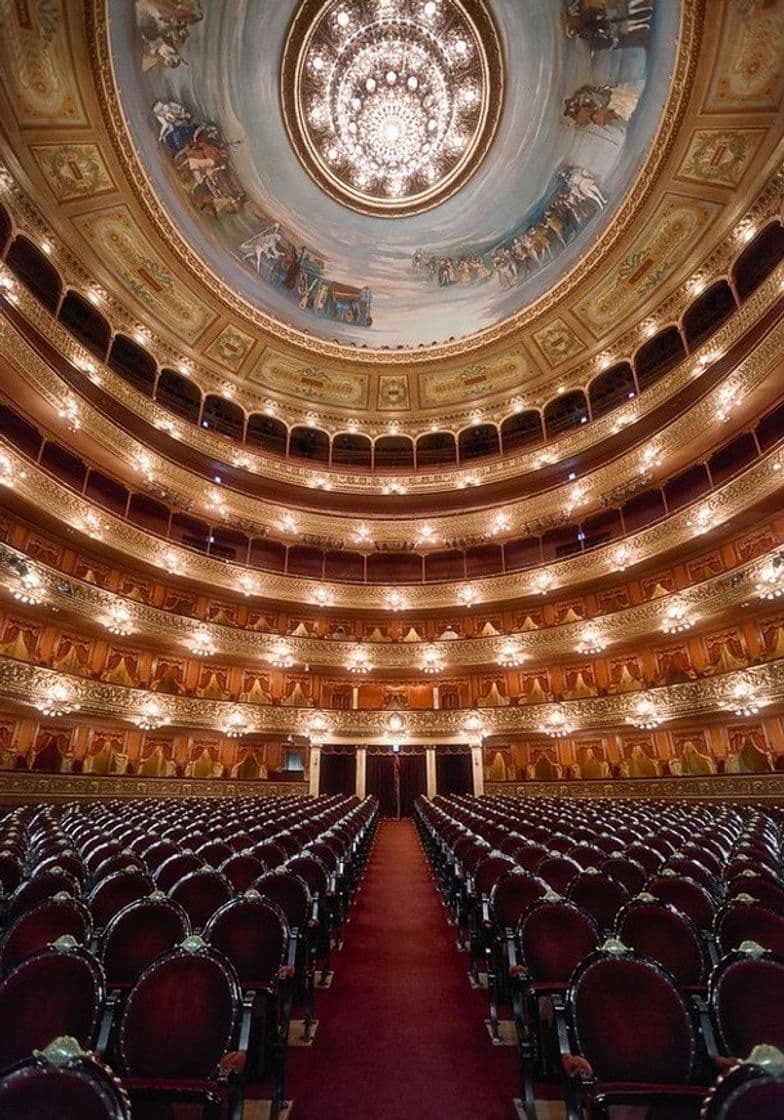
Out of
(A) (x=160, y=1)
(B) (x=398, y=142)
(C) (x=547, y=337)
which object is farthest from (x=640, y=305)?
(A) (x=160, y=1)

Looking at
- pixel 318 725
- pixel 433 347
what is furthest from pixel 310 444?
pixel 318 725

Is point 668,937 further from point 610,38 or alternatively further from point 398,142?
point 398,142

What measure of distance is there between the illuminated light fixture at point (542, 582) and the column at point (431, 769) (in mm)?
6664

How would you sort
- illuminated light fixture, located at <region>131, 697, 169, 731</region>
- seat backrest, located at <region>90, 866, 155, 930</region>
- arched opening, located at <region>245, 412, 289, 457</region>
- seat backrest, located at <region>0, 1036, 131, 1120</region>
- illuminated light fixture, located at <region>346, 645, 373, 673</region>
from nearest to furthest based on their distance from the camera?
seat backrest, located at <region>0, 1036, 131, 1120</region> < seat backrest, located at <region>90, 866, 155, 930</region> < illuminated light fixture, located at <region>131, 697, 169, 731</region> < illuminated light fixture, located at <region>346, 645, 373, 673</region> < arched opening, located at <region>245, 412, 289, 457</region>

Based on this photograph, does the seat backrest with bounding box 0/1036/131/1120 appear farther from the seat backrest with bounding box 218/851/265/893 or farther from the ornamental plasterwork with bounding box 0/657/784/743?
the ornamental plasterwork with bounding box 0/657/784/743

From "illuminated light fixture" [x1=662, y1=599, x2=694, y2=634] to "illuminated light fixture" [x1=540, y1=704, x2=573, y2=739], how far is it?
4078 mm

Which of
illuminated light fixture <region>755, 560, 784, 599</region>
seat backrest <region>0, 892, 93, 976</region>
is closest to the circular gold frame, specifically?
illuminated light fixture <region>755, 560, 784, 599</region>

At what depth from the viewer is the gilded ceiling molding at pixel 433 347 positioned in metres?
13.1

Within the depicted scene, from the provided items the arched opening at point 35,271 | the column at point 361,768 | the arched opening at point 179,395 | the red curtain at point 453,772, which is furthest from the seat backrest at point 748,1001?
the arched opening at point 179,395

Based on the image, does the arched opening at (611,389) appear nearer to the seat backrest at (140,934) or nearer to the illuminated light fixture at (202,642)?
the illuminated light fixture at (202,642)

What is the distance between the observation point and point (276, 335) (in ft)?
69.3

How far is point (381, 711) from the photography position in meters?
18.5

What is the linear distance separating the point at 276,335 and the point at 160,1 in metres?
9.34

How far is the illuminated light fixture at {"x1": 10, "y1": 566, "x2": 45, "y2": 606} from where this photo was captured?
40.8 ft
